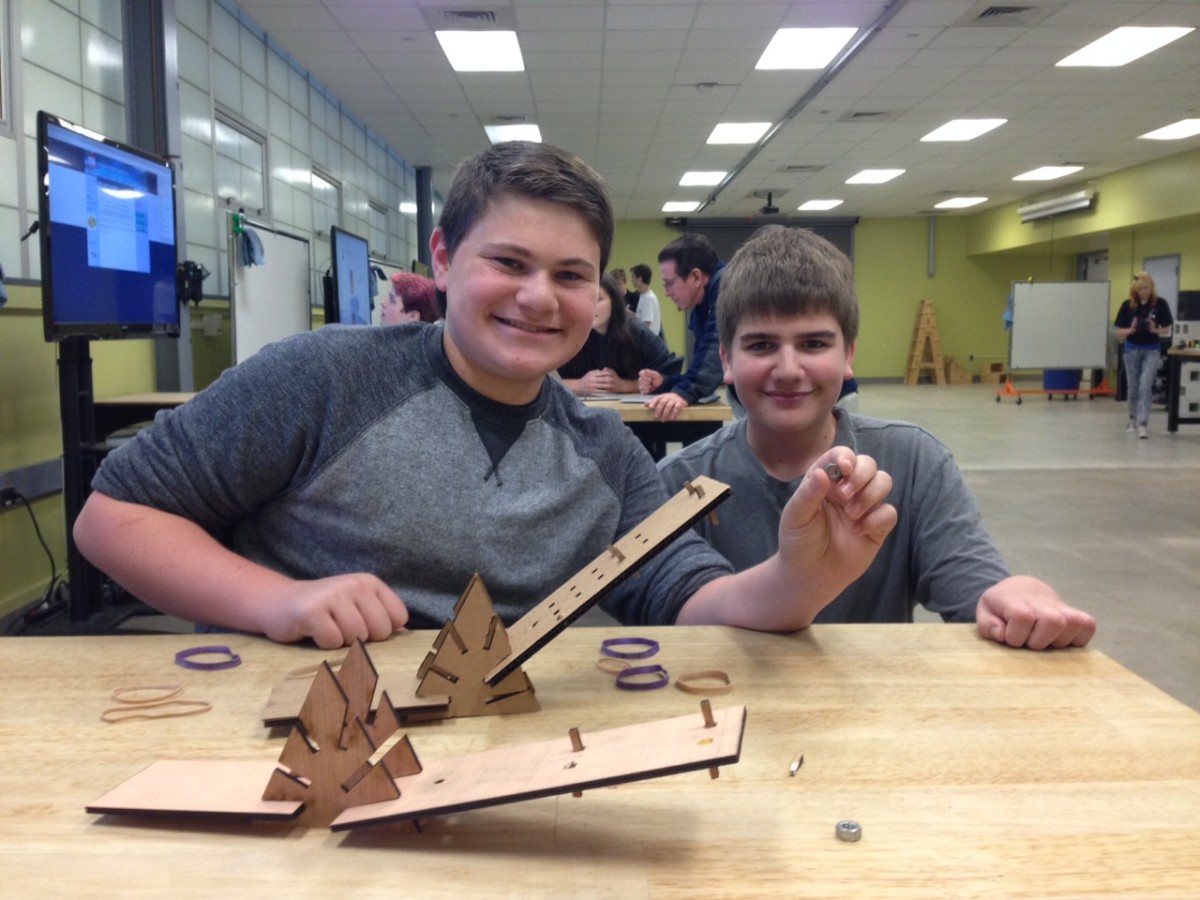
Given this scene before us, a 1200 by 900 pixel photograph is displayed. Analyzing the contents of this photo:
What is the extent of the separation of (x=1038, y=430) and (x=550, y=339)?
8.54 m

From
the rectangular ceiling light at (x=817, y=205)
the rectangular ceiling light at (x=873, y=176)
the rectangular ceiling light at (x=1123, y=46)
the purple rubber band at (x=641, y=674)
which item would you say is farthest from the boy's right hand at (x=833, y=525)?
the rectangular ceiling light at (x=817, y=205)

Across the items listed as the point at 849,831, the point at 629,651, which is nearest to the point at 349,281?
the point at 629,651

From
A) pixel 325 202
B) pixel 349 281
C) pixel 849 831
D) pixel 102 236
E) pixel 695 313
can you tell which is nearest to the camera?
pixel 849 831

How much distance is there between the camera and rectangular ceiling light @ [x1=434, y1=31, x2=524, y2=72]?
6230mm

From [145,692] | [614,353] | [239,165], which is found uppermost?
[239,165]

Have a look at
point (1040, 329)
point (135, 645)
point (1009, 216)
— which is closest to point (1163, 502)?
point (135, 645)

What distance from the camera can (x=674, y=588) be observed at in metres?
1.10

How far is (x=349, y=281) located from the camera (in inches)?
236

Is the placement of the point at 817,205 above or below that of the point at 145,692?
above

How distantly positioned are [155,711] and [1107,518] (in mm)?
5025

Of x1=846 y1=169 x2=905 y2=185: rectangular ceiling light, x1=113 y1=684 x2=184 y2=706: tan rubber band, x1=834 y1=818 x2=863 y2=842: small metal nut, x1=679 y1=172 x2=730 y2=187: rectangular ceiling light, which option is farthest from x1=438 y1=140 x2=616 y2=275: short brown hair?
x1=846 y1=169 x2=905 y2=185: rectangular ceiling light

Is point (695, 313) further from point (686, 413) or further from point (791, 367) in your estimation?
point (791, 367)

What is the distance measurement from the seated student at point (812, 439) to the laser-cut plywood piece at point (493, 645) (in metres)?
0.62

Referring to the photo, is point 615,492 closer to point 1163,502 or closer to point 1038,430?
point 1163,502
